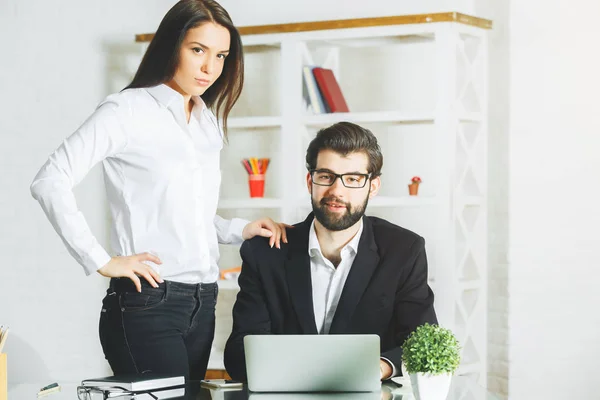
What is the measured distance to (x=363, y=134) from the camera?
2.37m

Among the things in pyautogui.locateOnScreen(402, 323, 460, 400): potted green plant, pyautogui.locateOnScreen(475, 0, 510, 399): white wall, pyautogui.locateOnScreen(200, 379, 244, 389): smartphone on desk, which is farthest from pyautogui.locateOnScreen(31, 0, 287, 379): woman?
pyautogui.locateOnScreen(475, 0, 510, 399): white wall

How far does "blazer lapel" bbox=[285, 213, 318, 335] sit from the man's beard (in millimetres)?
99

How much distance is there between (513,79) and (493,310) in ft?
3.63

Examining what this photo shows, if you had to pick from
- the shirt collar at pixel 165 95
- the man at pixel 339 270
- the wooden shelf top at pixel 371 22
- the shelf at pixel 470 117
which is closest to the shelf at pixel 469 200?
the shelf at pixel 470 117

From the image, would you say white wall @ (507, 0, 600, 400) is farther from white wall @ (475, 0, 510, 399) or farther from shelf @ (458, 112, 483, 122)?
shelf @ (458, 112, 483, 122)

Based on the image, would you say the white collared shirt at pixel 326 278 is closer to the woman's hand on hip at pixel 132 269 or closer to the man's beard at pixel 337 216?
the man's beard at pixel 337 216

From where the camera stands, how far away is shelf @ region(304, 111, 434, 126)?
375cm

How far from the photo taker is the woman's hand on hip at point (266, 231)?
2.36 metres

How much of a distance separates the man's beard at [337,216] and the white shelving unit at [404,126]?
1.42 meters

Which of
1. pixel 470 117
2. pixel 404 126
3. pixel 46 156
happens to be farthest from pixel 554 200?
pixel 46 156

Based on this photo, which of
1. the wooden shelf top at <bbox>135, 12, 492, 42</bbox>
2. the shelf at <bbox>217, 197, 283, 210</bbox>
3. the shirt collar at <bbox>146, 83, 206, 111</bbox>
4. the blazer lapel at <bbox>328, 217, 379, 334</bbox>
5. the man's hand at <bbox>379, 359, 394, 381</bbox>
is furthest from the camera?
the shelf at <bbox>217, 197, 283, 210</bbox>

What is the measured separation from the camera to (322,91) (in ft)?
12.7

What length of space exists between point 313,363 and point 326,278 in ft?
2.11

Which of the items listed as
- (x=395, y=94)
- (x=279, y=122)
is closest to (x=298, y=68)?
(x=279, y=122)
